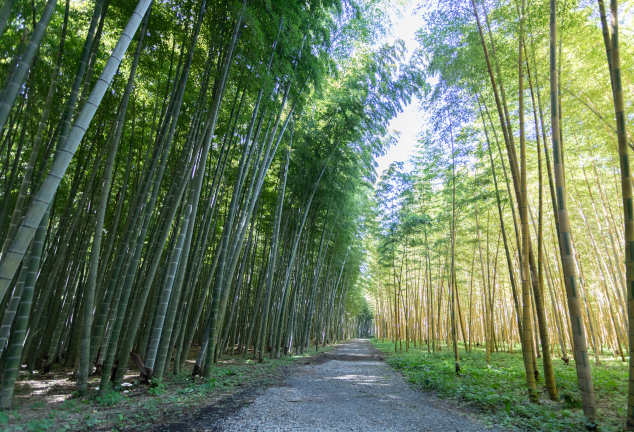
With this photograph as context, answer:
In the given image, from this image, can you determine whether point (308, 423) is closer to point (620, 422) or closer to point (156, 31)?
point (620, 422)

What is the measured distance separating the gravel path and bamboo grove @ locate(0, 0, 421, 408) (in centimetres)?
136

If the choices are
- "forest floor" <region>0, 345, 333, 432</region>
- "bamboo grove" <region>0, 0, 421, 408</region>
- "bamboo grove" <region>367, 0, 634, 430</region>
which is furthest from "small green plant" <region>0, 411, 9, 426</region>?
"bamboo grove" <region>367, 0, 634, 430</region>

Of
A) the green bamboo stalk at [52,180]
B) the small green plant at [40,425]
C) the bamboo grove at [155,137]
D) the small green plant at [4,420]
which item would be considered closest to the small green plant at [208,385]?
the bamboo grove at [155,137]

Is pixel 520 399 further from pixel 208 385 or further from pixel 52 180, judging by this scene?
pixel 52 180

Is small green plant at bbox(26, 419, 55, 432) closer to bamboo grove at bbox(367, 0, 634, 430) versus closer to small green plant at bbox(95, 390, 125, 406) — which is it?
small green plant at bbox(95, 390, 125, 406)

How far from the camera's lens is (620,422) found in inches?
93.9

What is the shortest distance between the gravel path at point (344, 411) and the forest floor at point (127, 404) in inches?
10.2

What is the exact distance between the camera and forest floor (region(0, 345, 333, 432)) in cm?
210

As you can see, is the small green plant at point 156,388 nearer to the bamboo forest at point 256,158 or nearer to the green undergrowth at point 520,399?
the bamboo forest at point 256,158

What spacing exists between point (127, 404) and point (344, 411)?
1.91 metres

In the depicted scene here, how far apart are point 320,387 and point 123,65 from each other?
507 cm

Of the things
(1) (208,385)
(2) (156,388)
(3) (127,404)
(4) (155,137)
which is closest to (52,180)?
(3) (127,404)

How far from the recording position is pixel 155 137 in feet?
16.1

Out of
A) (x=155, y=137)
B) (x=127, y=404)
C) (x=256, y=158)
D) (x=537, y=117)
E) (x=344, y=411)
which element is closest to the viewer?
(x=127, y=404)
